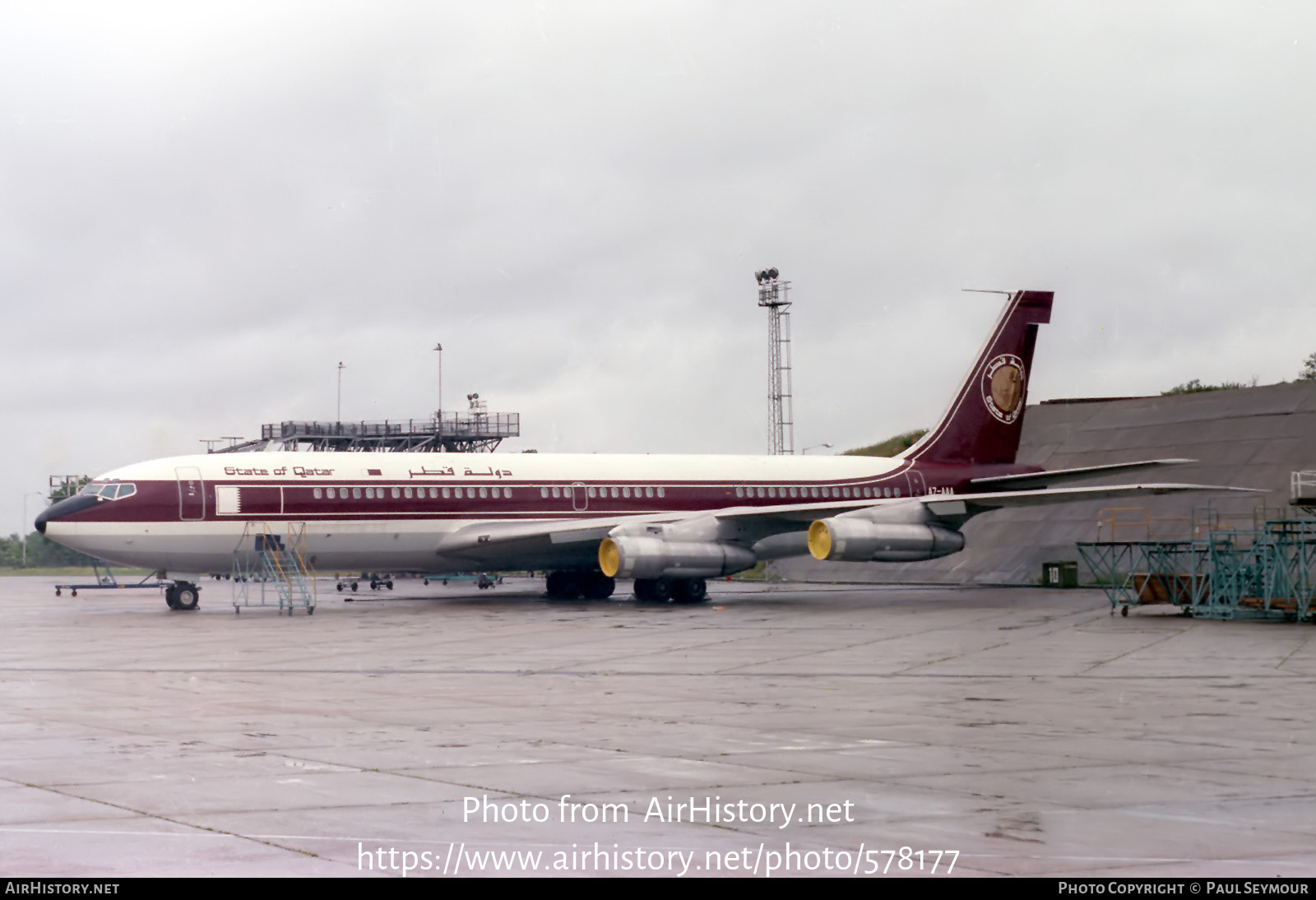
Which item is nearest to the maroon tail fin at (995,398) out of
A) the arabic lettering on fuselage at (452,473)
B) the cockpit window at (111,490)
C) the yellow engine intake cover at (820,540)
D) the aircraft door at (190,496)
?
the yellow engine intake cover at (820,540)

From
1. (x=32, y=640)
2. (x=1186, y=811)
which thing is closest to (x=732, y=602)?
(x=32, y=640)

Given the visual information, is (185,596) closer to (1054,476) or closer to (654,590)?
(654,590)

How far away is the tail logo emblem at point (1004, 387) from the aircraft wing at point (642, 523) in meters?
7.22

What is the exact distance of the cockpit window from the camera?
3148cm

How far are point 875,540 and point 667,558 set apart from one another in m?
5.00

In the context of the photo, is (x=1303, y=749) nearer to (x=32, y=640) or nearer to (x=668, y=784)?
(x=668, y=784)

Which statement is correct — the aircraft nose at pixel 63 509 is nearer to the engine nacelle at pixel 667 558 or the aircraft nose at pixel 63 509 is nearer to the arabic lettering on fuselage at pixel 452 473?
the arabic lettering on fuselage at pixel 452 473

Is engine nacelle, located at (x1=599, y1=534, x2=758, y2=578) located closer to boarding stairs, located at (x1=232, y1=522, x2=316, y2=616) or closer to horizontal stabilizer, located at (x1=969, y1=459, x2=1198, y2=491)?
boarding stairs, located at (x1=232, y1=522, x2=316, y2=616)

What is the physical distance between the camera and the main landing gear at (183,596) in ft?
109

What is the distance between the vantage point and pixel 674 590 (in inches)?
1411

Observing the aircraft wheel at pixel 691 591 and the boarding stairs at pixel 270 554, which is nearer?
the boarding stairs at pixel 270 554

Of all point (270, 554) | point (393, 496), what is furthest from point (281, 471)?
point (393, 496)

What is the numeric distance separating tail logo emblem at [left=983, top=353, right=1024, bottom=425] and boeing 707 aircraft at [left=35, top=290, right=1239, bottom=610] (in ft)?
10.5

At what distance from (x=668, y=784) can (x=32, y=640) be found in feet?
59.7
